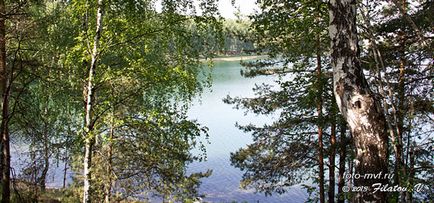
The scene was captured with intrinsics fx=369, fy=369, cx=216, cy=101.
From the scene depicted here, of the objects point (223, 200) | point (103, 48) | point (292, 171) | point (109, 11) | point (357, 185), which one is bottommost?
point (223, 200)

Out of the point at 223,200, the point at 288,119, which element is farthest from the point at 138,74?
the point at 223,200

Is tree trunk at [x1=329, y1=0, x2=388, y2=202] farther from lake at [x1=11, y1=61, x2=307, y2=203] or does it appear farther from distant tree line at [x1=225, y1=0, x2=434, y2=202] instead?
lake at [x1=11, y1=61, x2=307, y2=203]

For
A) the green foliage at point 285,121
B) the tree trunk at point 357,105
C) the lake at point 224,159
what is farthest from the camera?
the lake at point 224,159

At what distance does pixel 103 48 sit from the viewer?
551 centimetres

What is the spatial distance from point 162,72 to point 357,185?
3.40m

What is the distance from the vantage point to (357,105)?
3344 millimetres

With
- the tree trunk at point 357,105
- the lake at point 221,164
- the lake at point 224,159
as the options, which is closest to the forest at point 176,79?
the tree trunk at point 357,105

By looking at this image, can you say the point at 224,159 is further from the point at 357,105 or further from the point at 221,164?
the point at 357,105

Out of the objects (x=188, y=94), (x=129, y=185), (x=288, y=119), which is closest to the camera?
(x=188, y=94)

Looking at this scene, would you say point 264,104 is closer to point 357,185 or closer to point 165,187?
point 165,187

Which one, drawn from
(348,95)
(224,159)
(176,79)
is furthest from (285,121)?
(224,159)

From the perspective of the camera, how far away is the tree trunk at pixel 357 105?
3.21 m

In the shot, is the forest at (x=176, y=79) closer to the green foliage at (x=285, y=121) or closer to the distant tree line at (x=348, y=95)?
the distant tree line at (x=348, y=95)

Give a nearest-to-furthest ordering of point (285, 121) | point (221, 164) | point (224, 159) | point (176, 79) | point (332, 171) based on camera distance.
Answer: point (176, 79), point (332, 171), point (285, 121), point (221, 164), point (224, 159)
